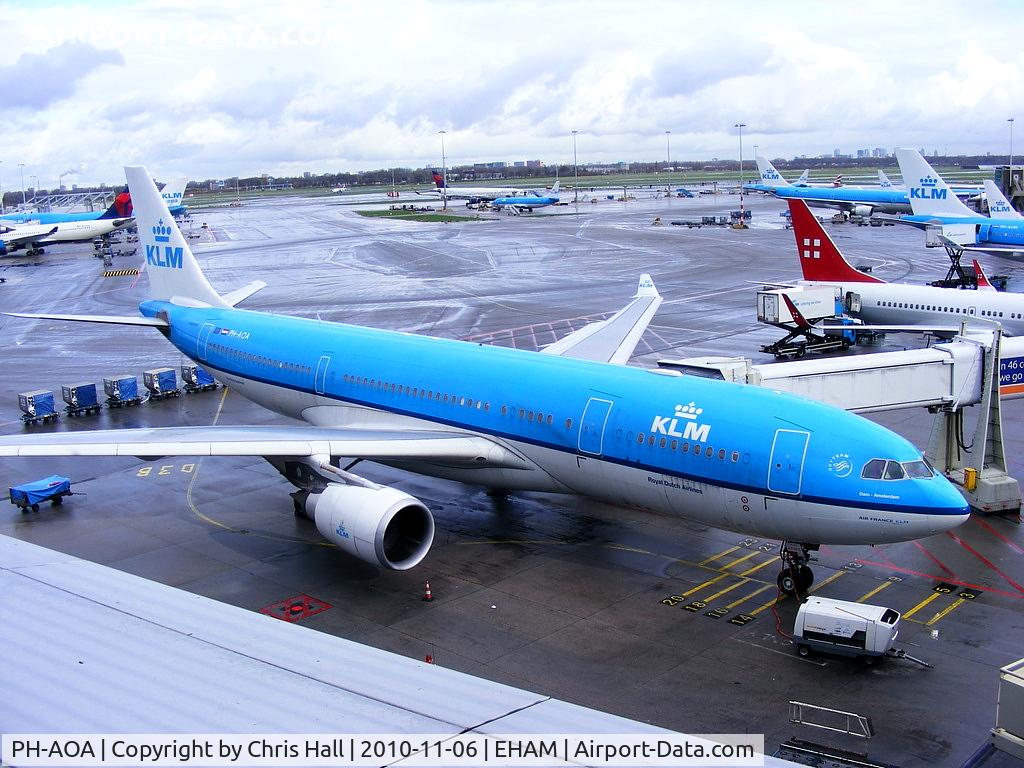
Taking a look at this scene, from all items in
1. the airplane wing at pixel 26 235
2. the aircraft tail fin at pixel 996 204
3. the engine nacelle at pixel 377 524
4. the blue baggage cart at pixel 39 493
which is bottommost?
the blue baggage cart at pixel 39 493

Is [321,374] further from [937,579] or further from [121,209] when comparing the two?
[121,209]

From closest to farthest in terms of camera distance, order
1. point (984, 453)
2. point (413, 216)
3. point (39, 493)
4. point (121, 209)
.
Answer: point (984, 453) → point (39, 493) → point (121, 209) → point (413, 216)

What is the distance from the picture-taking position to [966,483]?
85.8 ft

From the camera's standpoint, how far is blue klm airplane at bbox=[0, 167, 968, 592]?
19.0 metres

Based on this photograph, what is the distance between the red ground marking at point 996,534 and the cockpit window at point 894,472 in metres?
6.73

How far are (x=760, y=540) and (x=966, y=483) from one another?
21.0 ft

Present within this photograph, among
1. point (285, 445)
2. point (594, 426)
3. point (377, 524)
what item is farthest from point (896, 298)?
point (377, 524)

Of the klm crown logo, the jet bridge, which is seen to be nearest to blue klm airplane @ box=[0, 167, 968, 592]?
the jet bridge

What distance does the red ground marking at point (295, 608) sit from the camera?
20.4 meters

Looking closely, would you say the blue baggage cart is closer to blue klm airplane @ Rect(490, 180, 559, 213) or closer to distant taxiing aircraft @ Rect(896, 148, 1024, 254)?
distant taxiing aircraft @ Rect(896, 148, 1024, 254)

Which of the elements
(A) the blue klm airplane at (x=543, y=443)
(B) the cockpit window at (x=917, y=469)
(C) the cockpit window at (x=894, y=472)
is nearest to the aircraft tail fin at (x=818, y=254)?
(A) the blue klm airplane at (x=543, y=443)

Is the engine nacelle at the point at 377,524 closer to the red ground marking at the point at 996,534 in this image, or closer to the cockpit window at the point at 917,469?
the cockpit window at the point at 917,469

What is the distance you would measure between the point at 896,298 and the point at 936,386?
2190cm

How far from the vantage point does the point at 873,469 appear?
18750mm
